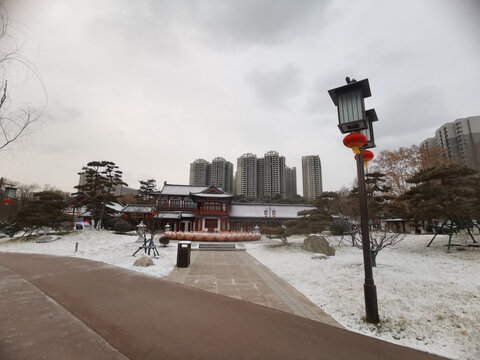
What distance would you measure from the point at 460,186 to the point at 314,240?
312 inches

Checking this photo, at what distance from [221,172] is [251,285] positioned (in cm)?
6942

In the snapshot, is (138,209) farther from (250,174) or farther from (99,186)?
(250,174)

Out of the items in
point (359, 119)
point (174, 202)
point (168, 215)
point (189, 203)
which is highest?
point (174, 202)

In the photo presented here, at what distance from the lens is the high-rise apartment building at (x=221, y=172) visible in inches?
2953

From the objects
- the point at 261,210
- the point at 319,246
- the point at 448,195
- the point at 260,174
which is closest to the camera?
the point at 448,195

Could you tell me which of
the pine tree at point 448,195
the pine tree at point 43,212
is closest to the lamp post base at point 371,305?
the pine tree at point 448,195

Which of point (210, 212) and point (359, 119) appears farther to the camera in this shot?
point (210, 212)

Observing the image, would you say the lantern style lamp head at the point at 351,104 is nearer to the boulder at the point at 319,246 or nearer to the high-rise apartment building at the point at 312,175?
the boulder at the point at 319,246

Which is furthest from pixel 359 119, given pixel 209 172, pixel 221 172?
pixel 209 172

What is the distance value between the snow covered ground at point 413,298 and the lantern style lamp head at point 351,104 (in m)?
3.99

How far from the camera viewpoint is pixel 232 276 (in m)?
7.90

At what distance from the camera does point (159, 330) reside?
372 centimetres

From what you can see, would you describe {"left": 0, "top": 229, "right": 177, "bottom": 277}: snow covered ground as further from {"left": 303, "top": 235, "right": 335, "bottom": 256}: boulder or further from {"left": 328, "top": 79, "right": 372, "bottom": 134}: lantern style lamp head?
{"left": 303, "top": 235, "right": 335, "bottom": 256}: boulder

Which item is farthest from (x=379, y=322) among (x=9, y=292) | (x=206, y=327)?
(x=9, y=292)
